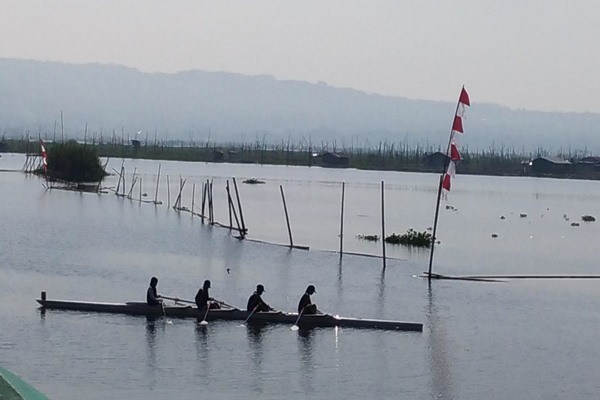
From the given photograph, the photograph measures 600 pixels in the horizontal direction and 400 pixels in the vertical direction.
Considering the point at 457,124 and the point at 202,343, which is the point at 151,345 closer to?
the point at 202,343

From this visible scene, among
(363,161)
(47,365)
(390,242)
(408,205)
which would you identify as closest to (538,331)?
(47,365)

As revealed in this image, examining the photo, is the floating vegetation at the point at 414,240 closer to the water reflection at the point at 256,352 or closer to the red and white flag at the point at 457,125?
the red and white flag at the point at 457,125

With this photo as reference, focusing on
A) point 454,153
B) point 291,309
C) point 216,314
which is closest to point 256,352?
point 216,314

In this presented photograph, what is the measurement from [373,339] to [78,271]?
1295 cm

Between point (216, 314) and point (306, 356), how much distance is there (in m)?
3.09

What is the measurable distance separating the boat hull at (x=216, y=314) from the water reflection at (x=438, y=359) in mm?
1149

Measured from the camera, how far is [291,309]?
89.0 feet

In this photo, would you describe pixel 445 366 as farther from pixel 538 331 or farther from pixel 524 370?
pixel 538 331

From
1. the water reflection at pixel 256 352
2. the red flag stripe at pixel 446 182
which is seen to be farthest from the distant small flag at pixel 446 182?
the water reflection at pixel 256 352

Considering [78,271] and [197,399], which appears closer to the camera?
[197,399]

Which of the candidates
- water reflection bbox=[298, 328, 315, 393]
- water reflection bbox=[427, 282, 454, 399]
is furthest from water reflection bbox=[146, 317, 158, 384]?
water reflection bbox=[427, 282, 454, 399]

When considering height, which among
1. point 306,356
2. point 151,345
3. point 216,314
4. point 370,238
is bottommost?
point 306,356

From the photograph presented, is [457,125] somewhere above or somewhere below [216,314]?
above

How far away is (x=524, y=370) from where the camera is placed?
21.5 meters
